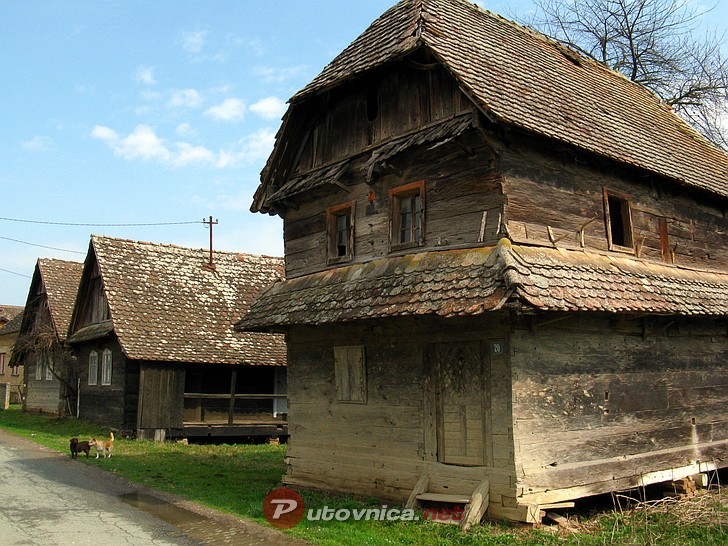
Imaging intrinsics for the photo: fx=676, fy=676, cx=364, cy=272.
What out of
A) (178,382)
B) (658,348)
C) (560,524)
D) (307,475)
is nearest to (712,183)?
(658,348)

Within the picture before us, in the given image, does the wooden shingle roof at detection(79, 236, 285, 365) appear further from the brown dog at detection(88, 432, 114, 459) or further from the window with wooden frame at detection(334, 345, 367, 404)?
the window with wooden frame at detection(334, 345, 367, 404)

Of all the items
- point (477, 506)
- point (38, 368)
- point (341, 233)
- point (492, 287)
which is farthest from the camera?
point (38, 368)

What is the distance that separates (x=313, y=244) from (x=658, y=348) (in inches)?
259

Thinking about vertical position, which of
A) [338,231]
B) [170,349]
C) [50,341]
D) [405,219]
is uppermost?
[338,231]

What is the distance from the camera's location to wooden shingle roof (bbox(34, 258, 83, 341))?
2868 cm

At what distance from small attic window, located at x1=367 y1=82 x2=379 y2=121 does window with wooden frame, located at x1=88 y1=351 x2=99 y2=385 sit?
1674 cm

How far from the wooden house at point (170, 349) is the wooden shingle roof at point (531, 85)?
10483 mm

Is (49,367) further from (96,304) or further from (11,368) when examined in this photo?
(11,368)

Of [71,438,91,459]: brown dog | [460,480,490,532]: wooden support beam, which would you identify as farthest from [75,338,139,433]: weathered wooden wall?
[460,480,490,532]: wooden support beam

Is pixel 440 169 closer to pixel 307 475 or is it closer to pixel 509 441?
pixel 509 441

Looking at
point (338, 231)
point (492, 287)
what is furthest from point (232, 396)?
point (492, 287)

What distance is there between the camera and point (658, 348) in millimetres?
11539

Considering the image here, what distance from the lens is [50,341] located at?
90.5ft

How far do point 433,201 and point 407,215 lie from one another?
0.73m
